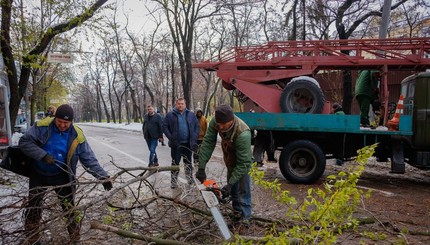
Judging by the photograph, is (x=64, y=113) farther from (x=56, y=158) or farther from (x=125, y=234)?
(x=125, y=234)

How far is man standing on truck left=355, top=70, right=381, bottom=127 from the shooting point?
761cm

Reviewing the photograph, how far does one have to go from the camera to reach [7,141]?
8.66 meters

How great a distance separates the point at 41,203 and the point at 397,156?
595 cm

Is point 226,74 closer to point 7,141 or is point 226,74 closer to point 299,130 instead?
point 299,130

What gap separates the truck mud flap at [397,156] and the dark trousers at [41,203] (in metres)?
5.54

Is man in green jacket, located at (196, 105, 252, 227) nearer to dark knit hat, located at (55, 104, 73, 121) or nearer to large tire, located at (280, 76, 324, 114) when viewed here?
dark knit hat, located at (55, 104, 73, 121)

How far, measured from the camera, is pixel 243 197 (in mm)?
4105

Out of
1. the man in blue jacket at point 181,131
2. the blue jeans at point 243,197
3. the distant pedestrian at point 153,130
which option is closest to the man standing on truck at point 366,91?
the man in blue jacket at point 181,131

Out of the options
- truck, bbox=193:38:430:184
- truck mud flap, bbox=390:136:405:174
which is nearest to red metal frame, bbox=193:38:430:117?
truck, bbox=193:38:430:184

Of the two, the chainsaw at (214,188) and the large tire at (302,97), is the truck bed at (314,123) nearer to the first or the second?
the large tire at (302,97)

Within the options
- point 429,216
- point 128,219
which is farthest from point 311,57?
point 128,219

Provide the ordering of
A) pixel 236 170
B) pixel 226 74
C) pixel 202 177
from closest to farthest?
pixel 236 170 < pixel 202 177 < pixel 226 74

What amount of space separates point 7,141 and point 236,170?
7.27 m

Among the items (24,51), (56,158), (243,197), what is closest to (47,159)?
(56,158)
